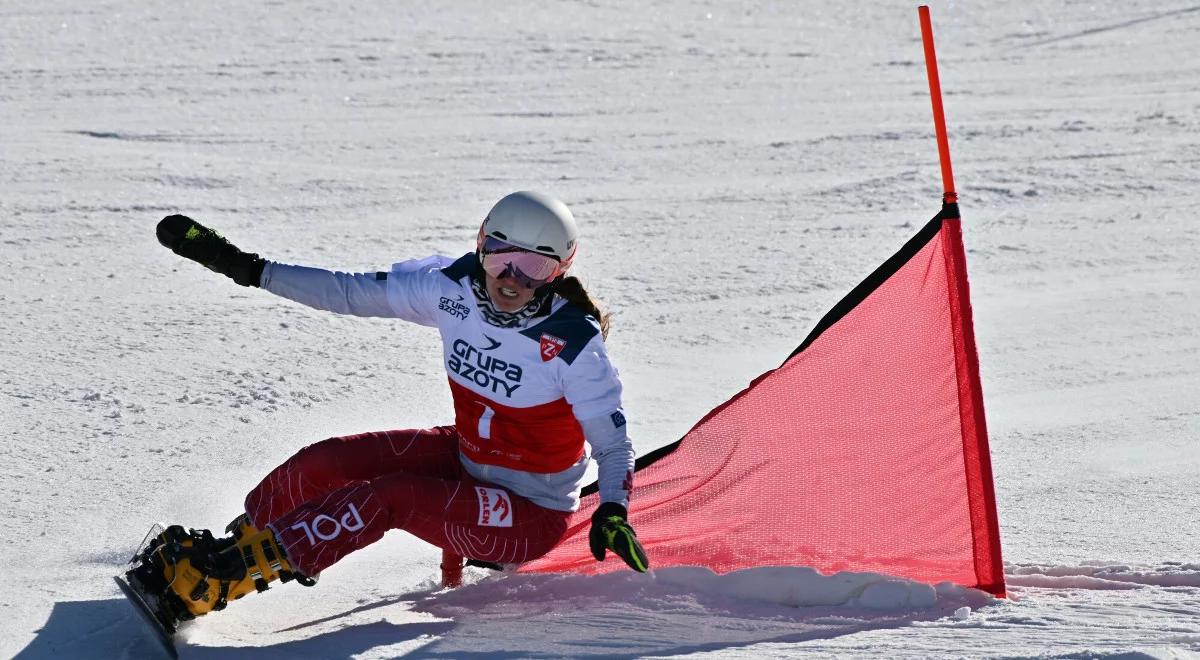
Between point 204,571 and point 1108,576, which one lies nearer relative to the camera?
point 204,571

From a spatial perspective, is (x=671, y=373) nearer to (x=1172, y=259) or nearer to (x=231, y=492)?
(x=231, y=492)

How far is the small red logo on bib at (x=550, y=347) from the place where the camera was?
12.1 ft

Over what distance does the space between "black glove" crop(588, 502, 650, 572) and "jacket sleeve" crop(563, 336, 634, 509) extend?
0.16 m

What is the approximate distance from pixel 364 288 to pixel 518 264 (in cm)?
52

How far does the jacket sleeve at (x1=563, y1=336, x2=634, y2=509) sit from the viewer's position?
11.9ft

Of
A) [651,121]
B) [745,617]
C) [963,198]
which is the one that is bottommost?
[745,617]

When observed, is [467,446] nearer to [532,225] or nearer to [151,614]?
[532,225]

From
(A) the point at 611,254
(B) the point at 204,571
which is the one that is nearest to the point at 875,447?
(B) the point at 204,571

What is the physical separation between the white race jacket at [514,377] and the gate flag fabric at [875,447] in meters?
0.44

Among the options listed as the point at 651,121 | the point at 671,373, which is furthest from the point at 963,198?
the point at 671,373

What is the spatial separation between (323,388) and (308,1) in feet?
27.7

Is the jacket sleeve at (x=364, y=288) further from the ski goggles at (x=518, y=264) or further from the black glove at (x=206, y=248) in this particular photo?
the ski goggles at (x=518, y=264)

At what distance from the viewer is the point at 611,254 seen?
786cm

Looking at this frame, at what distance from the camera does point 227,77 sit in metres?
11.2
